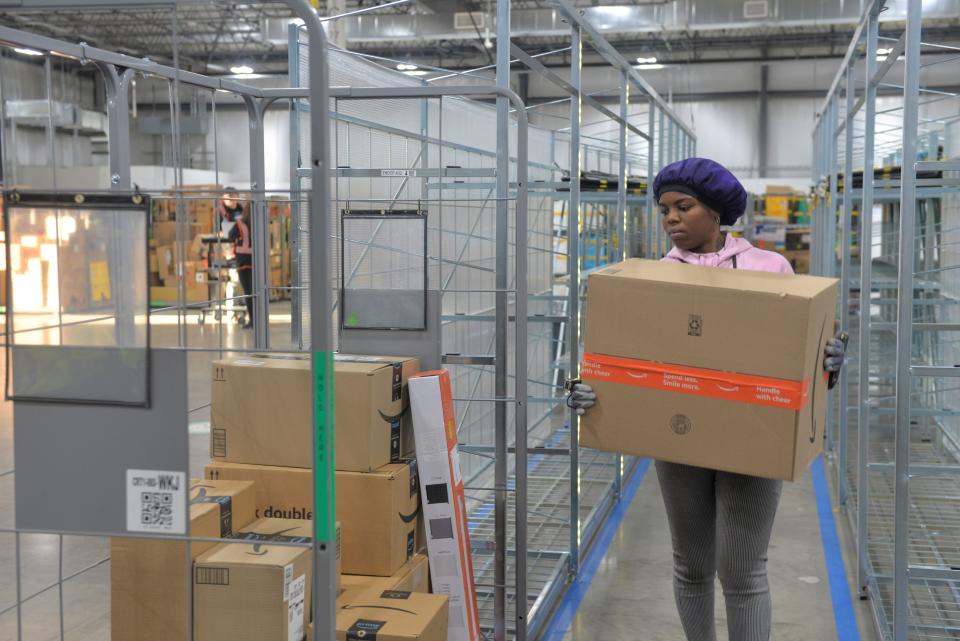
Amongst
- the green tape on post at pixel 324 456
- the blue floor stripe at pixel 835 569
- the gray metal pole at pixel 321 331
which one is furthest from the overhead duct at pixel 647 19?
the green tape on post at pixel 324 456

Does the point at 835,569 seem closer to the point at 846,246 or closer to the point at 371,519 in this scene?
the point at 846,246

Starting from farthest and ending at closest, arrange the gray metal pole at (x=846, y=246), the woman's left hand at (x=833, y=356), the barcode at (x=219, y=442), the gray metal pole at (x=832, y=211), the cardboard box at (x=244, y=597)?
the gray metal pole at (x=832, y=211) → the gray metal pole at (x=846, y=246) → the barcode at (x=219, y=442) → the woman's left hand at (x=833, y=356) → the cardboard box at (x=244, y=597)

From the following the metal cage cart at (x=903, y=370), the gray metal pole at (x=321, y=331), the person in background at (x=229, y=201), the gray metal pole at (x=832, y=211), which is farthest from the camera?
the gray metal pole at (x=832, y=211)

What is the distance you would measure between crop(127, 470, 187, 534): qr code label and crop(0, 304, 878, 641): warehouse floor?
4.36 feet

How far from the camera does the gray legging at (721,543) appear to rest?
2.41 metres

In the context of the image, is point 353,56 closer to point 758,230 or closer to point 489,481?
point 489,481

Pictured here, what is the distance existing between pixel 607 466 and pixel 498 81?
11.8ft

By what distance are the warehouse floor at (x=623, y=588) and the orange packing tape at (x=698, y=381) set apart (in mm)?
1302

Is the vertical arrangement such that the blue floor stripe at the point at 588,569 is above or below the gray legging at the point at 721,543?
below

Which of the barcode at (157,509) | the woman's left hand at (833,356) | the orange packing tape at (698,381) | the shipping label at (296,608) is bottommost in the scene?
the shipping label at (296,608)

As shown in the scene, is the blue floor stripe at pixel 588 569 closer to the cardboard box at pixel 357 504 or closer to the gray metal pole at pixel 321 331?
the cardboard box at pixel 357 504

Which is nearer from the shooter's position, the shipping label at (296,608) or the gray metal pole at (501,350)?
the shipping label at (296,608)

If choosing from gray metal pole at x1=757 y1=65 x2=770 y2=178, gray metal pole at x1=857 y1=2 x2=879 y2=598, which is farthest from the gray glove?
gray metal pole at x1=757 y1=65 x2=770 y2=178

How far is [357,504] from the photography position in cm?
257
